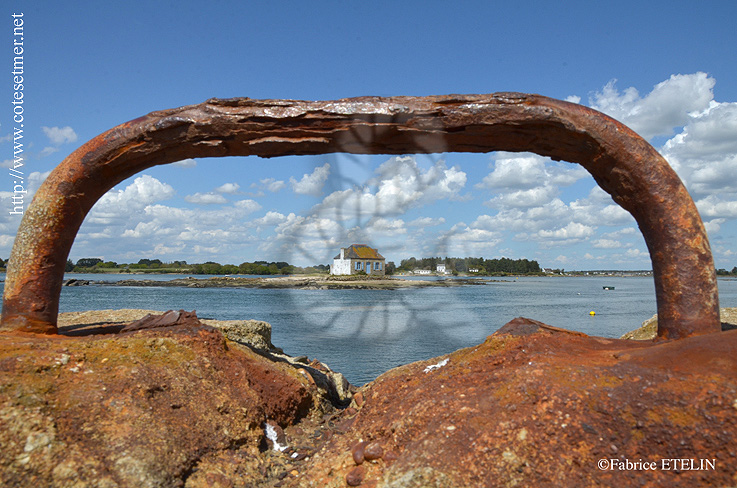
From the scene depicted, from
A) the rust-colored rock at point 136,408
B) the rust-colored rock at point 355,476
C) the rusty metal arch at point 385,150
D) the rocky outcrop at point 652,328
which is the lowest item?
the rust-colored rock at point 355,476

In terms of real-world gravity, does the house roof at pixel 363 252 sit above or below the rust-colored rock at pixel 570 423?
above

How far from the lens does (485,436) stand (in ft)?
14.4

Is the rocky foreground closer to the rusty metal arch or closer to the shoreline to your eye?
the rusty metal arch

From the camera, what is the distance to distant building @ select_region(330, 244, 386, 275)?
12.5m

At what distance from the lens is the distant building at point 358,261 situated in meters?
12.5

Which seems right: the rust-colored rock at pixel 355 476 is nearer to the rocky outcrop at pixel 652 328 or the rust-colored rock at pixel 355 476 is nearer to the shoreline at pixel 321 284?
the rocky outcrop at pixel 652 328

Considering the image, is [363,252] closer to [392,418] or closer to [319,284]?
[392,418]

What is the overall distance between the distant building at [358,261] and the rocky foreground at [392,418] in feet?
19.9

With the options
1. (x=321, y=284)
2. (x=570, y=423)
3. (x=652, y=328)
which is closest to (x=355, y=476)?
(x=570, y=423)

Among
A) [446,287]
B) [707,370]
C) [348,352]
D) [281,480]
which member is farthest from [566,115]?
[446,287]

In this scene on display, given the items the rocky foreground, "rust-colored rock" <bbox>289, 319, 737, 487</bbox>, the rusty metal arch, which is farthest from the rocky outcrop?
"rust-colored rock" <bbox>289, 319, 737, 487</bbox>

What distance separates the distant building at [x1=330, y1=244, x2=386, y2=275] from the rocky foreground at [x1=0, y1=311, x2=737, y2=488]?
6065 mm

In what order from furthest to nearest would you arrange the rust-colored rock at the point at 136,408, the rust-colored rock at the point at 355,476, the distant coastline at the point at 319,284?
the distant coastline at the point at 319,284
the rust-colored rock at the point at 355,476
the rust-colored rock at the point at 136,408

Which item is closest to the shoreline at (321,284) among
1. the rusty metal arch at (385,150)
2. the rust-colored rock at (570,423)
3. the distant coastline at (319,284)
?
the distant coastline at (319,284)
